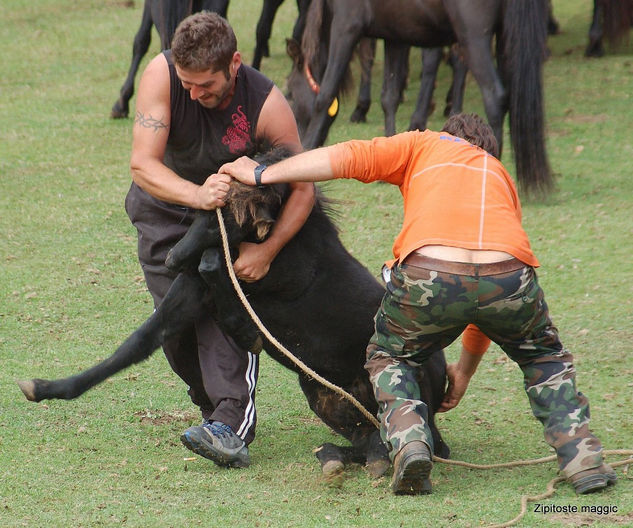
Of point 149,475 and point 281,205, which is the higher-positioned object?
point 281,205

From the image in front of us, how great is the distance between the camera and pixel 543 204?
7375mm

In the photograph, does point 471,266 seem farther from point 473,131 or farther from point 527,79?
point 527,79

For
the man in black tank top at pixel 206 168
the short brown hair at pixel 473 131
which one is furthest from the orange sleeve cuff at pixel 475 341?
the man in black tank top at pixel 206 168

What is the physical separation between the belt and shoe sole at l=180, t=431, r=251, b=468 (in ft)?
3.57

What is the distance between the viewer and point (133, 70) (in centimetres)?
980

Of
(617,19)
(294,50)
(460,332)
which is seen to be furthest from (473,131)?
(617,19)

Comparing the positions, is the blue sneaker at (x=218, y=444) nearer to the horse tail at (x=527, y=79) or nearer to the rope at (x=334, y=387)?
the rope at (x=334, y=387)

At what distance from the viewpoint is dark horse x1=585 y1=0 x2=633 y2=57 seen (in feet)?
38.5

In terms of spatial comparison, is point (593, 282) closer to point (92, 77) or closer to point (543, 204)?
point (543, 204)

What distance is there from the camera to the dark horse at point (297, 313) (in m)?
3.56

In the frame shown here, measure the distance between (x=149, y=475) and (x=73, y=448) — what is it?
43cm

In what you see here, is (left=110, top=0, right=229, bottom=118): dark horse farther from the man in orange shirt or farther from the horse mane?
the man in orange shirt

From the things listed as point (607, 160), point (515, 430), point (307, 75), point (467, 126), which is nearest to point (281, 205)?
point (467, 126)

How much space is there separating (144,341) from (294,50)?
510 cm
